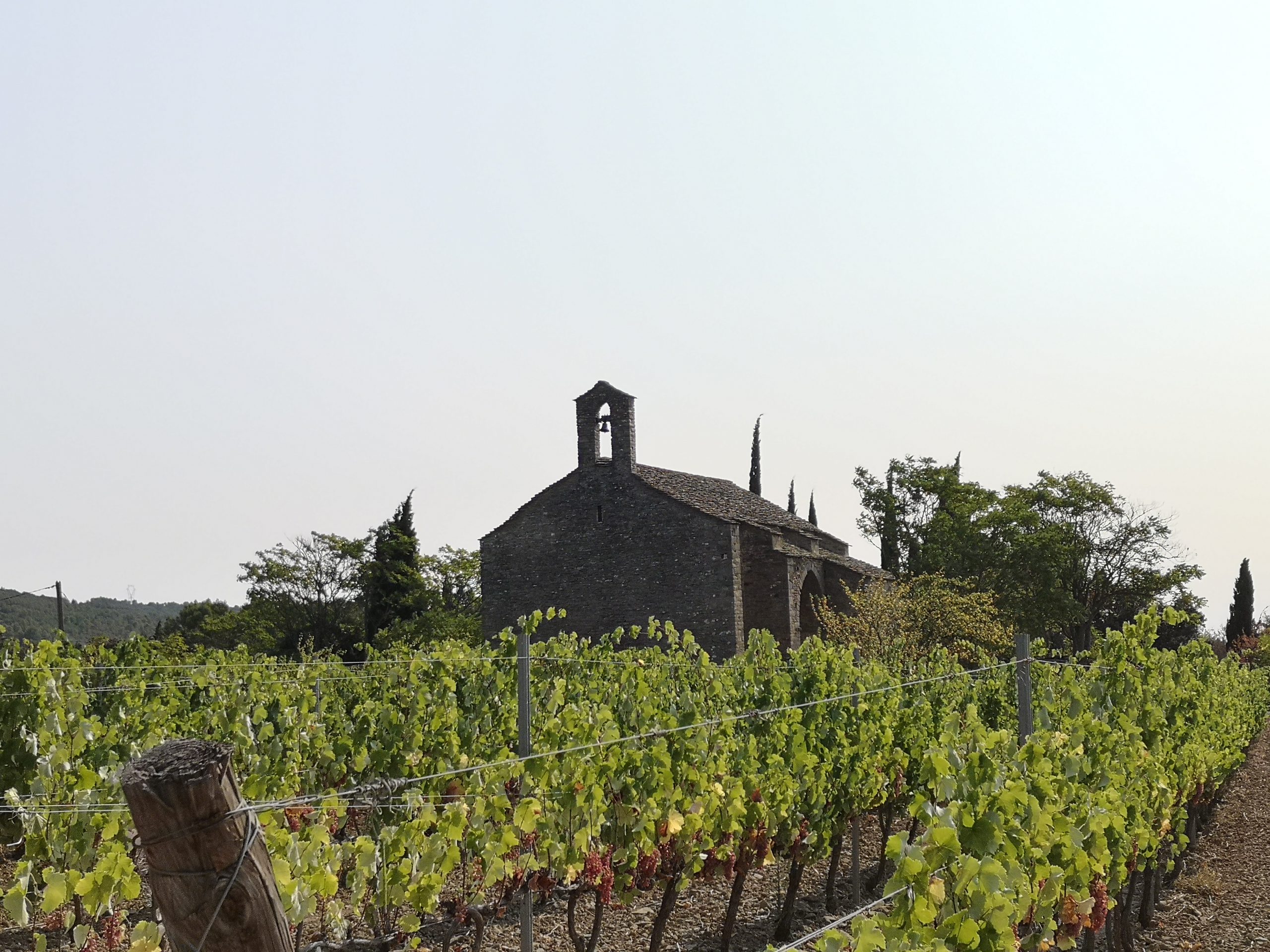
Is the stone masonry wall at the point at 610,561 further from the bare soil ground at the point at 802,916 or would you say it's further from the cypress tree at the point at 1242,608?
the cypress tree at the point at 1242,608

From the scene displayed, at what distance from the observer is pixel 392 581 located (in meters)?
35.0

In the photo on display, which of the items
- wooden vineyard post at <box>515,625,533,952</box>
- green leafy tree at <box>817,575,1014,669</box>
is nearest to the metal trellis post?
wooden vineyard post at <box>515,625,533,952</box>

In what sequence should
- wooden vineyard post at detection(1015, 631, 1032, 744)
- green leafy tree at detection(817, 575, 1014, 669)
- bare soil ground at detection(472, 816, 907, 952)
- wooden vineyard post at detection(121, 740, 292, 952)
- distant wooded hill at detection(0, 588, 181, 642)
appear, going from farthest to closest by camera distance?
distant wooded hill at detection(0, 588, 181, 642) < green leafy tree at detection(817, 575, 1014, 669) < bare soil ground at detection(472, 816, 907, 952) < wooden vineyard post at detection(1015, 631, 1032, 744) < wooden vineyard post at detection(121, 740, 292, 952)

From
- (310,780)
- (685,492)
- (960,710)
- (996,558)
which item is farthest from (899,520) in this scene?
(310,780)

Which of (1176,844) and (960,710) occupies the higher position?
(960,710)

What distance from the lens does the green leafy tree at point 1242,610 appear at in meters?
43.3

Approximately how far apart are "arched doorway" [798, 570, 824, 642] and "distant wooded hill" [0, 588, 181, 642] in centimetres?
3931

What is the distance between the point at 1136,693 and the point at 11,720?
24.5ft

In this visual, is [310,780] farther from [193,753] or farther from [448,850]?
[193,753]

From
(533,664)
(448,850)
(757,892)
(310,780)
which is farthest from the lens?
(533,664)

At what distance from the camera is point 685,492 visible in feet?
86.7

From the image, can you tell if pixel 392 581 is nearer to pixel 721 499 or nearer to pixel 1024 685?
pixel 721 499

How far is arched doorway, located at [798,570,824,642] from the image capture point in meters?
26.8

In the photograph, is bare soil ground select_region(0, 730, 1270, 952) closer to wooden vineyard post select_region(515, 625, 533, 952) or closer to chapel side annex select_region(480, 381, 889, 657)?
wooden vineyard post select_region(515, 625, 533, 952)
